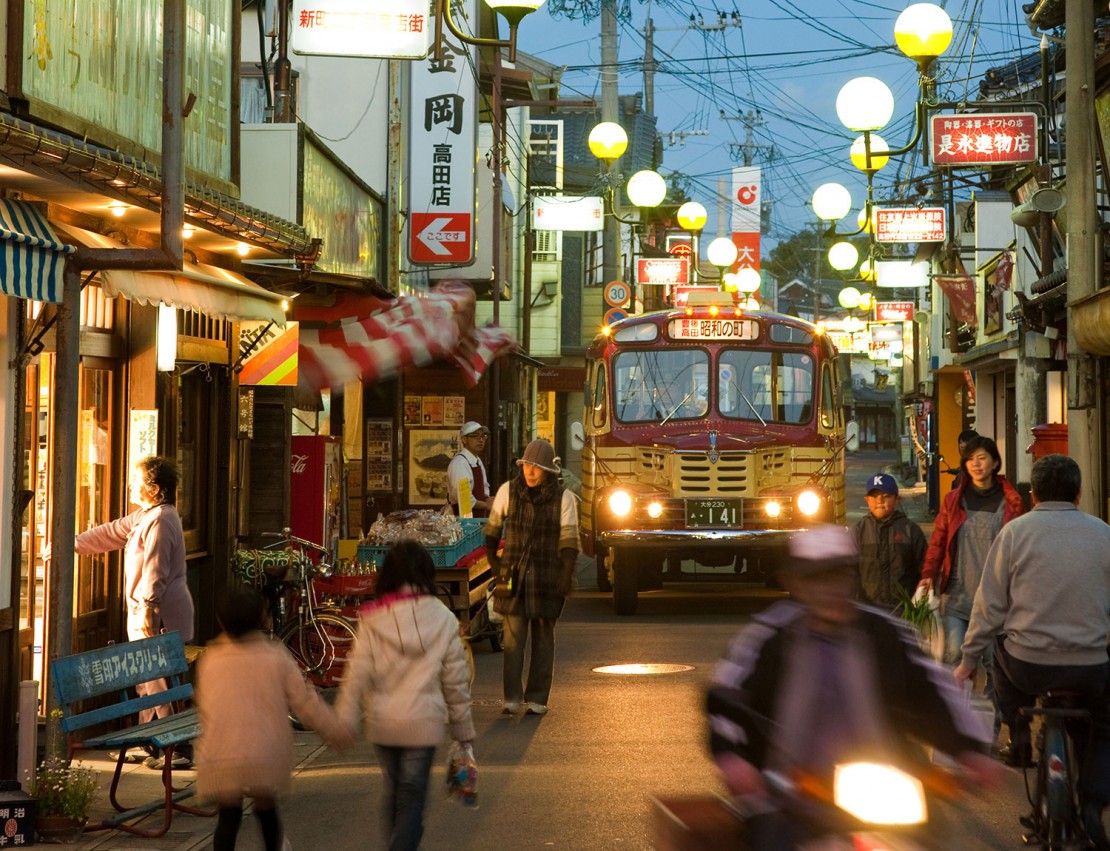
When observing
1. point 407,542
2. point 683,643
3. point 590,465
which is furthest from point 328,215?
point 407,542

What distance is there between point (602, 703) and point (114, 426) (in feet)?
14.1

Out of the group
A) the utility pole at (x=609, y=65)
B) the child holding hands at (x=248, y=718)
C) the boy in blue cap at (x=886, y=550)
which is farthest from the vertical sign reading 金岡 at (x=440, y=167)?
the child holding hands at (x=248, y=718)

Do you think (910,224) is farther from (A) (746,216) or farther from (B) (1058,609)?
(B) (1058,609)

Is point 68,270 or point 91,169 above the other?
point 91,169

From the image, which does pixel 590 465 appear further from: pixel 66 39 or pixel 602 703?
pixel 66 39

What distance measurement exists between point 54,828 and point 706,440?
37.6 feet

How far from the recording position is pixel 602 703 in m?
12.0

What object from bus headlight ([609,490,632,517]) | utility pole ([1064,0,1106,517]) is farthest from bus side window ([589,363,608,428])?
utility pole ([1064,0,1106,517])

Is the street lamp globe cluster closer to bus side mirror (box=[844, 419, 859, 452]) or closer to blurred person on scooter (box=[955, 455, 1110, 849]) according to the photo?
bus side mirror (box=[844, 419, 859, 452])

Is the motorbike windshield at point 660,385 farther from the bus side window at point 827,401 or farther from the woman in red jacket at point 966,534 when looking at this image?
the woman in red jacket at point 966,534

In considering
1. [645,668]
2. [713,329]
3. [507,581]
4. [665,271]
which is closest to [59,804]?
[507,581]

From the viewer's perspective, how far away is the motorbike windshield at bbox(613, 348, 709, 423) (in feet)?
62.1

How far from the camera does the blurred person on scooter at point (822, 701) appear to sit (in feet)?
14.9

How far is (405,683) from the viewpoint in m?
6.36
